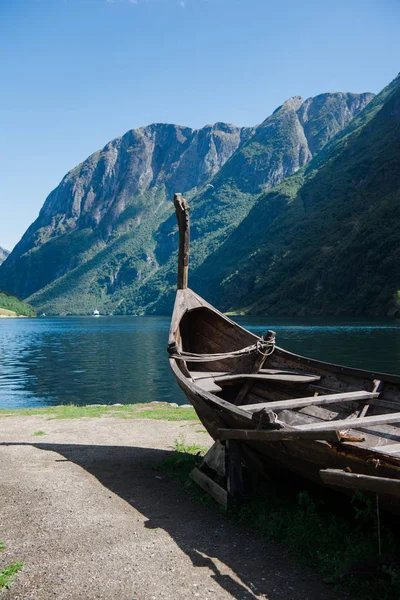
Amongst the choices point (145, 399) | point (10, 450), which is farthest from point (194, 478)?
point (145, 399)

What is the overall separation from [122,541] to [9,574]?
4.93 feet

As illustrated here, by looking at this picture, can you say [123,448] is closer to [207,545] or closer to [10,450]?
[10,450]

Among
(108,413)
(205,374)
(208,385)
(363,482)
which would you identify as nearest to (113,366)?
(108,413)

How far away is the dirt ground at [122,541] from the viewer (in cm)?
569

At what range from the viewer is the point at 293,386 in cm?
1050

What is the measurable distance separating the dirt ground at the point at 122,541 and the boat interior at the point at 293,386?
1751 mm

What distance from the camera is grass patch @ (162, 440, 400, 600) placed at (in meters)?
5.67

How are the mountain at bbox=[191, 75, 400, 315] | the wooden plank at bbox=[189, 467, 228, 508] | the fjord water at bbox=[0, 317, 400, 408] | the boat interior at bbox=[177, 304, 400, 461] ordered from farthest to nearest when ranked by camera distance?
the mountain at bbox=[191, 75, 400, 315] < the fjord water at bbox=[0, 317, 400, 408] < the wooden plank at bbox=[189, 467, 228, 508] < the boat interior at bbox=[177, 304, 400, 461]

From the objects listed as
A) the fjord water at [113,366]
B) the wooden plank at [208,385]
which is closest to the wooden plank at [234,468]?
the wooden plank at [208,385]

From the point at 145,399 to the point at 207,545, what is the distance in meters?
22.1

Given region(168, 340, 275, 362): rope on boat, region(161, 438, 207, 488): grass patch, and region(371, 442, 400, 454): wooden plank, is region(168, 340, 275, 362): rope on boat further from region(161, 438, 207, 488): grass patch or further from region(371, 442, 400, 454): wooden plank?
region(371, 442, 400, 454): wooden plank

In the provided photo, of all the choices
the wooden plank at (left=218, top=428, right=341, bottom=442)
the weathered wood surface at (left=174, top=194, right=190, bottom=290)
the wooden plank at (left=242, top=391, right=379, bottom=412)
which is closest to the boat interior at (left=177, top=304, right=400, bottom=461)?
the wooden plank at (left=242, top=391, right=379, bottom=412)

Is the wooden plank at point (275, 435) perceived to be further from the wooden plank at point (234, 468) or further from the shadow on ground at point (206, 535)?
the shadow on ground at point (206, 535)

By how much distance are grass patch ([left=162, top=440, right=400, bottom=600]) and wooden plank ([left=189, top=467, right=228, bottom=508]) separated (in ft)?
0.38
